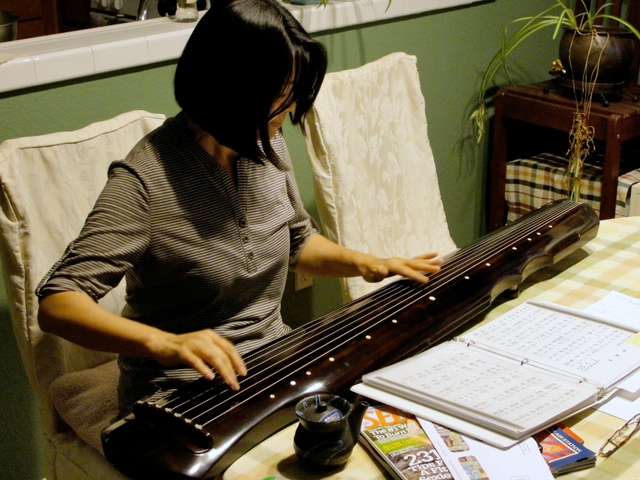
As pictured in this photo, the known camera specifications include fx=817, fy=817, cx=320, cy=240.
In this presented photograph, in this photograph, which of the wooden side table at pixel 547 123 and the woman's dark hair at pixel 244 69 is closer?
the woman's dark hair at pixel 244 69

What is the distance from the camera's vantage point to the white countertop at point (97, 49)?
174 cm

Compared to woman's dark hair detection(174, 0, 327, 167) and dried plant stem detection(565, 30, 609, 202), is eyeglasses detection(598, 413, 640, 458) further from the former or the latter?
dried plant stem detection(565, 30, 609, 202)

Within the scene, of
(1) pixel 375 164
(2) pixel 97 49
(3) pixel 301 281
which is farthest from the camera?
(3) pixel 301 281

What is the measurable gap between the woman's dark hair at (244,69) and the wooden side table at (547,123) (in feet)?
5.24

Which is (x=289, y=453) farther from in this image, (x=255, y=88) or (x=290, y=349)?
(x=255, y=88)

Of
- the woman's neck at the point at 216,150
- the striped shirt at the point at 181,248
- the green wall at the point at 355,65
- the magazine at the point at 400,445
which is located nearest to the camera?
the magazine at the point at 400,445

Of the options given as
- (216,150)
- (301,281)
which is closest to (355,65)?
(301,281)

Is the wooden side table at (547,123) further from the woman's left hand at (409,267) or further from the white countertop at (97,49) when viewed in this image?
the woman's left hand at (409,267)

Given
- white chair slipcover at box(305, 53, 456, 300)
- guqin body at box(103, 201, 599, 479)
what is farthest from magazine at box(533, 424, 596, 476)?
white chair slipcover at box(305, 53, 456, 300)

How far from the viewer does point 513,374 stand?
1.25 meters

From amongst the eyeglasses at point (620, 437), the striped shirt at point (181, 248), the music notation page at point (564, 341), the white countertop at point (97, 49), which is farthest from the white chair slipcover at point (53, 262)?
the eyeglasses at point (620, 437)

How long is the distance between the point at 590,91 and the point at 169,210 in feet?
6.13

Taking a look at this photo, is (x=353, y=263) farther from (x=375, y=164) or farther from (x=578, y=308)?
(x=375, y=164)

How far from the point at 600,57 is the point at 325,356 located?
6.28 ft
